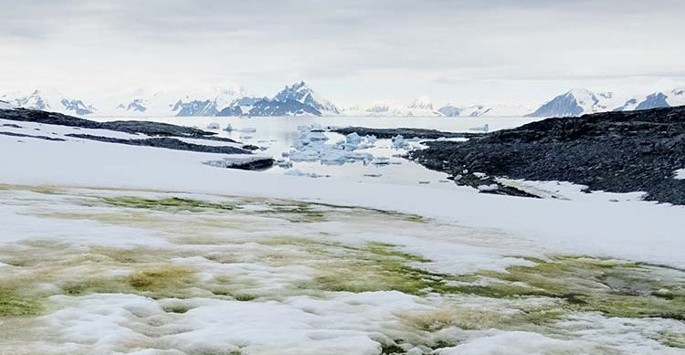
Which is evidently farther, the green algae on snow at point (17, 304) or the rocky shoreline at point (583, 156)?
the rocky shoreline at point (583, 156)

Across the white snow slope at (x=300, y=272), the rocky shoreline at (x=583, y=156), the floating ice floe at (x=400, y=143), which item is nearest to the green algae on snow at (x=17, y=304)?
the white snow slope at (x=300, y=272)

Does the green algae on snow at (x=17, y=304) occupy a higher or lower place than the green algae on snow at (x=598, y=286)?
higher

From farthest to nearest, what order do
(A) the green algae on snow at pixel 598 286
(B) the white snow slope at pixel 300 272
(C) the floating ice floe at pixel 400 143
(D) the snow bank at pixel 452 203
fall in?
(C) the floating ice floe at pixel 400 143 < (D) the snow bank at pixel 452 203 < (A) the green algae on snow at pixel 598 286 < (B) the white snow slope at pixel 300 272

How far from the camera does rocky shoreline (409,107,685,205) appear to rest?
42.8 metres

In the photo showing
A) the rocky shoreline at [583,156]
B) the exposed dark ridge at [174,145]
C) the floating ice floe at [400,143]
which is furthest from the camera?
the floating ice floe at [400,143]

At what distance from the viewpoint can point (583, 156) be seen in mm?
51562

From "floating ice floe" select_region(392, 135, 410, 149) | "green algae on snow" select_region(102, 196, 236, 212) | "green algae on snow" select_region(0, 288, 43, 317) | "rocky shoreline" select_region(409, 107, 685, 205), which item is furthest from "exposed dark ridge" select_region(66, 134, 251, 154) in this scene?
"green algae on snow" select_region(0, 288, 43, 317)

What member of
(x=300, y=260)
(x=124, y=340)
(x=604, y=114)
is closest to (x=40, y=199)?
(x=300, y=260)

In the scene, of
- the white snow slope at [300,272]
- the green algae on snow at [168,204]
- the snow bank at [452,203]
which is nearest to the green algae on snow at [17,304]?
the white snow slope at [300,272]

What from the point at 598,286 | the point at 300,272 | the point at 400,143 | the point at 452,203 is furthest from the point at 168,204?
the point at 400,143

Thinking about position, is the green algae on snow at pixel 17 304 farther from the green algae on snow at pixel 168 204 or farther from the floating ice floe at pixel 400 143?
the floating ice floe at pixel 400 143

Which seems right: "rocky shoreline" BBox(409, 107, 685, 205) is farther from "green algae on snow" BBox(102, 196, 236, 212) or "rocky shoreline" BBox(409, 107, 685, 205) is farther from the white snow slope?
"green algae on snow" BBox(102, 196, 236, 212)

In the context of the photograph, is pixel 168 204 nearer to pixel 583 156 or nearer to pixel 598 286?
pixel 598 286

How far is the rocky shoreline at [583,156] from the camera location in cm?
4275
